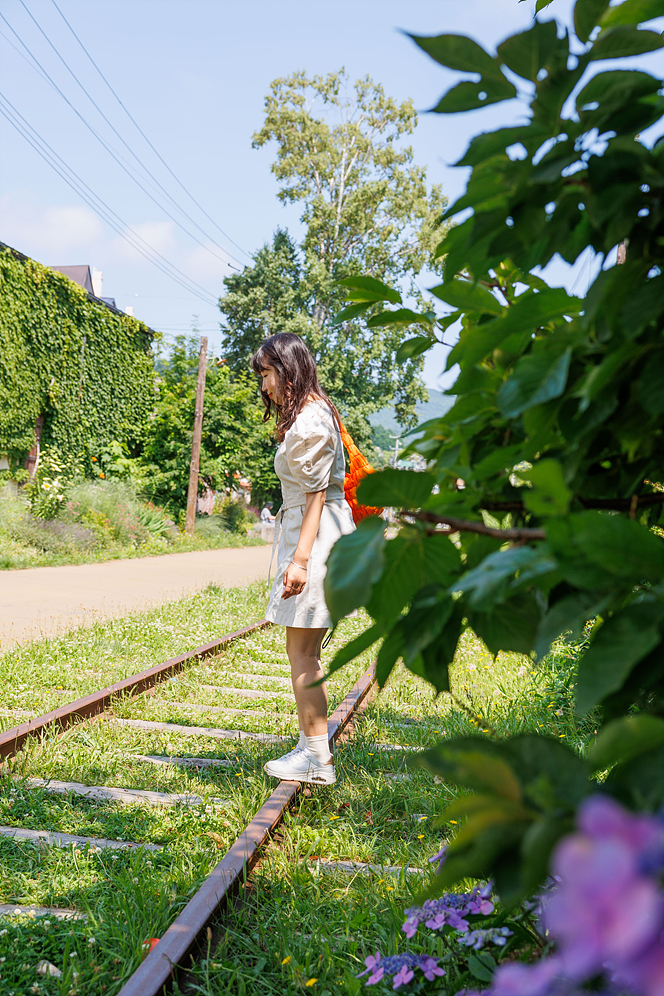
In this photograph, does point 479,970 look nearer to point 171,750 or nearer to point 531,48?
point 531,48

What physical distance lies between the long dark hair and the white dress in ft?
0.25

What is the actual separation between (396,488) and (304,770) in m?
2.89

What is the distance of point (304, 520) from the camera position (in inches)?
127

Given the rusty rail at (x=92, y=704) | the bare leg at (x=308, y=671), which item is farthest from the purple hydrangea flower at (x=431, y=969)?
the rusty rail at (x=92, y=704)

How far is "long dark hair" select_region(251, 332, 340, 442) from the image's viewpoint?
3.32 m

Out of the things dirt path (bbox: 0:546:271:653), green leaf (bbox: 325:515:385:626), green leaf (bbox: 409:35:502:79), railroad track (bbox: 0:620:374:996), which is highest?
green leaf (bbox: 409:35:502:79)

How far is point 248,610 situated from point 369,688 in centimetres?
385

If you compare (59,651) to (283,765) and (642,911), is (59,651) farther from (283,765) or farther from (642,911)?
(642,911)

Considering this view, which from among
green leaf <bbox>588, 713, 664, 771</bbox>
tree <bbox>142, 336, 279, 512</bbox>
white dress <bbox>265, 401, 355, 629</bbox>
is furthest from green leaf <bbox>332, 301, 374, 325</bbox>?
tree <bbox>142, 336, 279, 512</bbox>

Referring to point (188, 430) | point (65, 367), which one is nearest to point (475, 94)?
point (65, 367)

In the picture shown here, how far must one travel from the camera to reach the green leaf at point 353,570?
59cm

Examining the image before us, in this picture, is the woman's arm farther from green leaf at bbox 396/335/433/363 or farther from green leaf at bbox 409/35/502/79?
green leaf at bbox 409/35/502/79

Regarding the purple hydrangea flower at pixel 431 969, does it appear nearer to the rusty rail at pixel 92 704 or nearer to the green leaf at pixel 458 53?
the green leaf at pixel 458 53

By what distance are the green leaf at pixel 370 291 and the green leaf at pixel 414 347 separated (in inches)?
3.2
